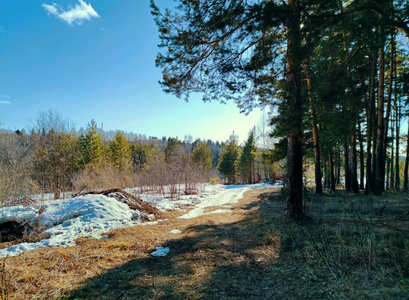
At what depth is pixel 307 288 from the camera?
8.30ft

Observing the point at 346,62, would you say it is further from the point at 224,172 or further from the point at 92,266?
the point at 224,172

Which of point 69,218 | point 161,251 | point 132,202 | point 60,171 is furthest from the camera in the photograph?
point 60,171

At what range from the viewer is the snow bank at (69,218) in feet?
15.5

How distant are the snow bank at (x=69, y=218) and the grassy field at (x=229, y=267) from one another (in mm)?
517

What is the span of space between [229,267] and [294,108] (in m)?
3.83

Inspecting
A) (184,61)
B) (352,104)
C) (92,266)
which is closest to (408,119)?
(352,104)

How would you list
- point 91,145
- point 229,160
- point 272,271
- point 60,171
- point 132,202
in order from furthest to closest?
point 229,160 → point 91,145 → point 60,171 → point 132,202 → point 272,271

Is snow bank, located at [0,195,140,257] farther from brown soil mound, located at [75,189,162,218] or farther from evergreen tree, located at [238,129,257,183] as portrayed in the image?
evergreen tree, located at [238,129,257,183]

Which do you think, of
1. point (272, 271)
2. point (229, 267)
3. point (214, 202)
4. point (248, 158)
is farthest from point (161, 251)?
point (248, 158)

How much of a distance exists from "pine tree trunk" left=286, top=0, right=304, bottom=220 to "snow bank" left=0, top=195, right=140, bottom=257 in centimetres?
492

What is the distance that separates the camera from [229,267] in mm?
3352

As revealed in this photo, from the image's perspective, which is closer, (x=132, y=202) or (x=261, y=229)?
(x=261, y=229)

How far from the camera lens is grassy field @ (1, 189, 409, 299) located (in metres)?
2.46

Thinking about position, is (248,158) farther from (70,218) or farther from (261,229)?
(70,218)
